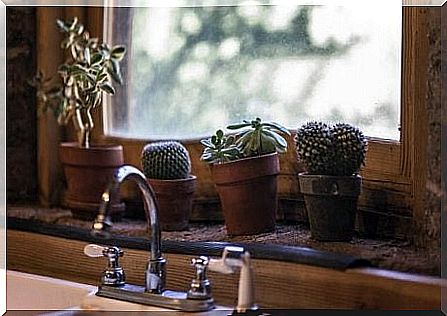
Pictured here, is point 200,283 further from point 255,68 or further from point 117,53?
point 117,53

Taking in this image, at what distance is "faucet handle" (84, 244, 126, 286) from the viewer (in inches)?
61.7

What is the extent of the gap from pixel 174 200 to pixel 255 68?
1.01 ft

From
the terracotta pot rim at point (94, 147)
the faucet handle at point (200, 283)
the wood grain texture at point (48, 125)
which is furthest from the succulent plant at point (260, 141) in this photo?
the wood grain texture at point (48, 125)

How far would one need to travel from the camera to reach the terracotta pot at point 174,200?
1708mm

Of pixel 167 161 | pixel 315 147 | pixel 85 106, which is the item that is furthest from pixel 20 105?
pixel 315 147

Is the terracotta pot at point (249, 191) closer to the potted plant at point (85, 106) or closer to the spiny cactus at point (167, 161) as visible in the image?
the spiny cactus at point (167, 161)

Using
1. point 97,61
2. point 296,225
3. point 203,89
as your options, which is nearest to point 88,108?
point 97,61

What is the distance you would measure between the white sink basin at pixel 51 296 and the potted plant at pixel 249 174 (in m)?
0.26

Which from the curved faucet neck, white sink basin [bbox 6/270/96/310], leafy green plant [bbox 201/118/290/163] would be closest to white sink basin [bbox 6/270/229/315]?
white sink basin [bbox 6/270/96/310]

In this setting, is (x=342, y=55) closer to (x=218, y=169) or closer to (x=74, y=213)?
(x=218, y=169)

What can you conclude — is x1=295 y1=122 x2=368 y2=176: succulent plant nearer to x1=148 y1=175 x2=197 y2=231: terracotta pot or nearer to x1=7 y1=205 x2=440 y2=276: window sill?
x1=7 y1=205 x2=440 y2=276: window sill

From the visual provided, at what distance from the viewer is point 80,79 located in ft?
5.90

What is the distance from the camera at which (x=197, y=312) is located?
1.47 meters

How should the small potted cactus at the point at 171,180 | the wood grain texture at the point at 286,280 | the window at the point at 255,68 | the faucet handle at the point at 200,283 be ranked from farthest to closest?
the small potted cactus at the point at 171,180, the window at the point at 255,68, the faucet handle at the point at 200,283, the wood grain texture at the point at 286,280
